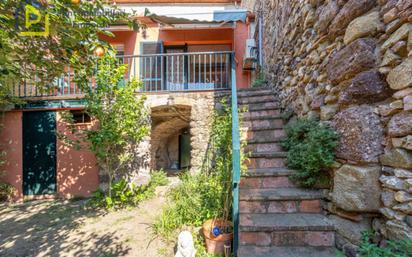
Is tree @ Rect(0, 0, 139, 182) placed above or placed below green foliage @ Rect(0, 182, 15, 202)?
above

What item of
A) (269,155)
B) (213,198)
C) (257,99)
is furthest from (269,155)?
(257,99)

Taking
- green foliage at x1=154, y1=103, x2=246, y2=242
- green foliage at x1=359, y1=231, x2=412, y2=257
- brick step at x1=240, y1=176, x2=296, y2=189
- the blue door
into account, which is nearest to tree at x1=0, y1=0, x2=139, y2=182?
green foliage at x1=154, y1=103, x2=246, y2=242

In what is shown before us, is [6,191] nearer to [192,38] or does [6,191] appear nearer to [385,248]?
[192,38]

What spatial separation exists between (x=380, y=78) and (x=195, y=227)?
2571mm

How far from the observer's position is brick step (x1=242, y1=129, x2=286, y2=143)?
2.96 m

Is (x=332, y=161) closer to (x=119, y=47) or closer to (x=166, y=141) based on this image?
(x=166, y=141)

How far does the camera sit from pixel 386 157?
144cm

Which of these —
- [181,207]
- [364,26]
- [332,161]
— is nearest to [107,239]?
[181,207]

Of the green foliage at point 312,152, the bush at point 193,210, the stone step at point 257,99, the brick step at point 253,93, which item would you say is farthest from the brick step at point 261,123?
the bush at point 193,210

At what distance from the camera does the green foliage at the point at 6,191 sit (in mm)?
4363

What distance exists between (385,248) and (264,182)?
1.09m

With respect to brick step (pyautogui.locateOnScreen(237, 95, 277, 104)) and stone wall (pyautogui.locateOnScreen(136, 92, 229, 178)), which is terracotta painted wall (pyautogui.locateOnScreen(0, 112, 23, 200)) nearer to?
stone wall (pyautogui.locateOnScreen(136, 92, 229, 178))

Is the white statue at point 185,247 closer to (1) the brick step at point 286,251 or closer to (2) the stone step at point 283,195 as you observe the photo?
(1) the brick step at point 286,251

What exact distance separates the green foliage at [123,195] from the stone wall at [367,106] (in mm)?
3235
